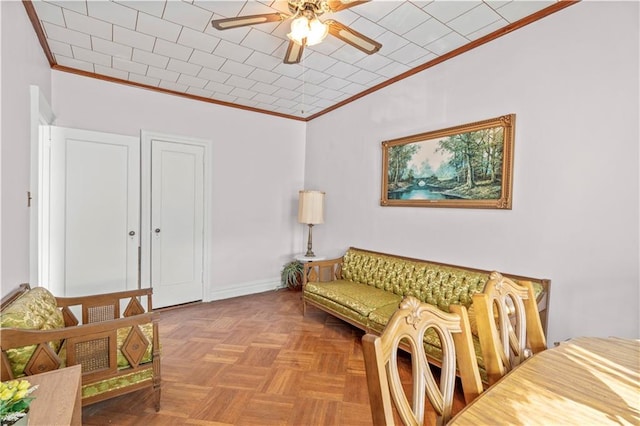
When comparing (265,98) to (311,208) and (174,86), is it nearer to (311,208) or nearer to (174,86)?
(174,86)

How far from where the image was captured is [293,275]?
4.64m

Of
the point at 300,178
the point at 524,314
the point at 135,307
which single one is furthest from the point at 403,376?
the point at 300,178

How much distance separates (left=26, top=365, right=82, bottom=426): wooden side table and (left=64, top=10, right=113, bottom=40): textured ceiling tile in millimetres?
2594

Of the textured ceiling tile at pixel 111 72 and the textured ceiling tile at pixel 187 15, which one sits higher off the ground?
the textured ceiling tile at pixel 187 15

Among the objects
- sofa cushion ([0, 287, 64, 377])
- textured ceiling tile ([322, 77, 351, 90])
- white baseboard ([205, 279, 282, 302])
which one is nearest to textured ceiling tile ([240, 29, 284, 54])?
textured ceiling tile ([322, 77, 351, 90])

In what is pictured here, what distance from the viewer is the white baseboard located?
4.29 metres

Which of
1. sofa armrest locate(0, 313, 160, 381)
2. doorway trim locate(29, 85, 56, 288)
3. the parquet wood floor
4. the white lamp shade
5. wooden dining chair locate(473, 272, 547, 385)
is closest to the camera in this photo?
wooden dining chair locate(473, 272, 547, 385)

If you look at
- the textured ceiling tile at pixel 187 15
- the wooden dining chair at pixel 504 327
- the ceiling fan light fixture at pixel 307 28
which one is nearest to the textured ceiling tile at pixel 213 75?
the textured ceiling tile at pixel 187 15

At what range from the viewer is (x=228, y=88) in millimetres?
3770

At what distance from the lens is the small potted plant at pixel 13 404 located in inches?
33.1

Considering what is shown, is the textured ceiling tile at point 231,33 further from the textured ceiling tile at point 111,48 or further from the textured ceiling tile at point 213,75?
the textured ceiling tile at point 111,48

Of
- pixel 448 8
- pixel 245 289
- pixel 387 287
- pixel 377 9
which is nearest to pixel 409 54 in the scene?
pixel 448 8

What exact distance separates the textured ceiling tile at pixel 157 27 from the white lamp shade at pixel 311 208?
2315mm

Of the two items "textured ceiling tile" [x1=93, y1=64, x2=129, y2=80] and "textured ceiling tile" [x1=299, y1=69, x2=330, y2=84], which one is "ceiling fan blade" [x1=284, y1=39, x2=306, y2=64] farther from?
"textured ceiling tile" [x1=93, y1=64, x2=129, y2=80]
